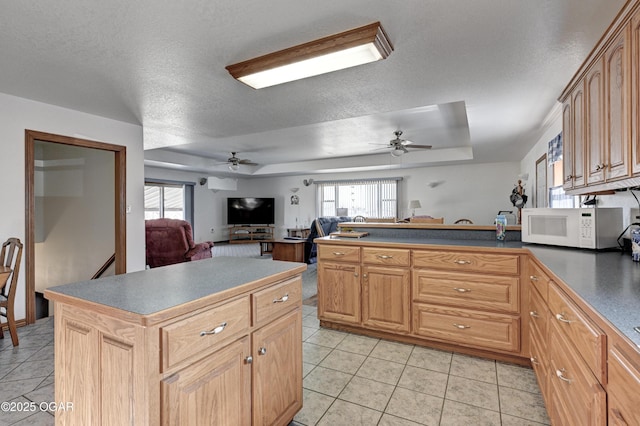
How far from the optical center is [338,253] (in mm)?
2914

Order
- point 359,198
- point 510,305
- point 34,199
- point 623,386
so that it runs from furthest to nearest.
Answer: point 359,198 → point 34,199 → point 510,305 → point 623,386

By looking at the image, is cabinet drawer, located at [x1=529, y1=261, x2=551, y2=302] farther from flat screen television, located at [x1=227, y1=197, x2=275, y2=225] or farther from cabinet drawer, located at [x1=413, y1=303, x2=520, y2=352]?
flat screen television, located at [x1=227, y1=197, x2=275, y2=225]

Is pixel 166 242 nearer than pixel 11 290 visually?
No

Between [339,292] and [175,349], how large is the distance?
2.03m

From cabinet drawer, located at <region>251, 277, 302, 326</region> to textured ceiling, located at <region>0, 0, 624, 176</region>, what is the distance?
4.84ft

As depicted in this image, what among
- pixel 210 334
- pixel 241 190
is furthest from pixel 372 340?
pixel 241 190

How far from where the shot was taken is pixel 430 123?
4.86 m

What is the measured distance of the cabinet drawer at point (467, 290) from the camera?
230cm

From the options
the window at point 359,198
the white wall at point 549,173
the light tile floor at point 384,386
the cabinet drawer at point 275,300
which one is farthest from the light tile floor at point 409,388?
the window at point 359,198

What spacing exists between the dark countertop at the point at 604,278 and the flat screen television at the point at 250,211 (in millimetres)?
8582

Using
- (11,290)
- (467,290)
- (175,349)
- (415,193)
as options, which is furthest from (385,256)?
(415,193)

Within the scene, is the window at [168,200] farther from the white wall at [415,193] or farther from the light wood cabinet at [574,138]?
the light wood cabinet at [574,138]

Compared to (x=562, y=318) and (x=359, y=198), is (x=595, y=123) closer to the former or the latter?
(x=562, y=318)

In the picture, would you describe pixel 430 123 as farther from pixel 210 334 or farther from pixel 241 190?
pixel 241 190
